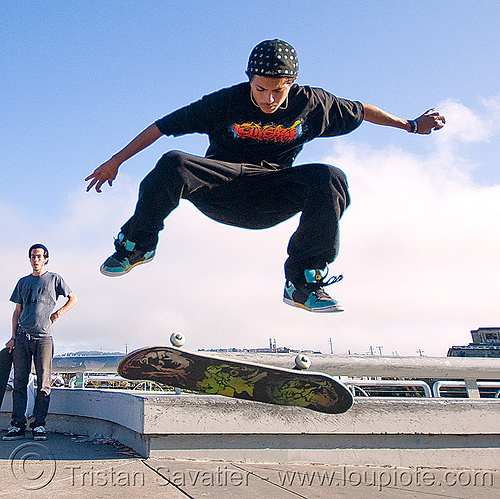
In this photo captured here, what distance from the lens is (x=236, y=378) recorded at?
3.65 metres

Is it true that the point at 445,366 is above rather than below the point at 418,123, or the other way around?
below

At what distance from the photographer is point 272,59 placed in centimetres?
326

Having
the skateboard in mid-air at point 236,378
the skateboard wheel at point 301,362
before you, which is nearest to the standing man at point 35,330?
the skateboard in mid-air at point 236,378

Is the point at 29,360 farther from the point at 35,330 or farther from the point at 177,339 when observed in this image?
the point at 177,339

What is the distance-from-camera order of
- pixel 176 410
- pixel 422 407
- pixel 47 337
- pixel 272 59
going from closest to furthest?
1. pixel 272 59
2. pixel 176 410
3. pixel 422 407
4. pixel 47 337

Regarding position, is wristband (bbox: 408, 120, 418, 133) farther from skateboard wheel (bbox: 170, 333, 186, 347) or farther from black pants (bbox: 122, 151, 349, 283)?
skateboard wheel (bbox: 170, 333, 186, 347)

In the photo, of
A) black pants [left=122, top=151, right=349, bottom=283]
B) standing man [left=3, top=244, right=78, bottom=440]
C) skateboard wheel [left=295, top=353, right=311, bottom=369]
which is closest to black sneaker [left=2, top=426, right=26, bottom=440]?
standing man [left=3, top=244, right=78, bottom=440]

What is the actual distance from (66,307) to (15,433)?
133 cm

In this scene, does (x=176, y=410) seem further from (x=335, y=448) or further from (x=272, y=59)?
(x=272, y=59)

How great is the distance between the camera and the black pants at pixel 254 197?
323 cm

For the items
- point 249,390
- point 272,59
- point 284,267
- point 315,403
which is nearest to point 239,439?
point 249,390

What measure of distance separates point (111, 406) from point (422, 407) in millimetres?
2782

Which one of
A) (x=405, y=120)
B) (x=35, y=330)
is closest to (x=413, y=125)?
(x=405, y=120)

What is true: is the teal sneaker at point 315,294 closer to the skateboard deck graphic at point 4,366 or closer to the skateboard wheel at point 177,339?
the skateboard wheel at point 177,339
